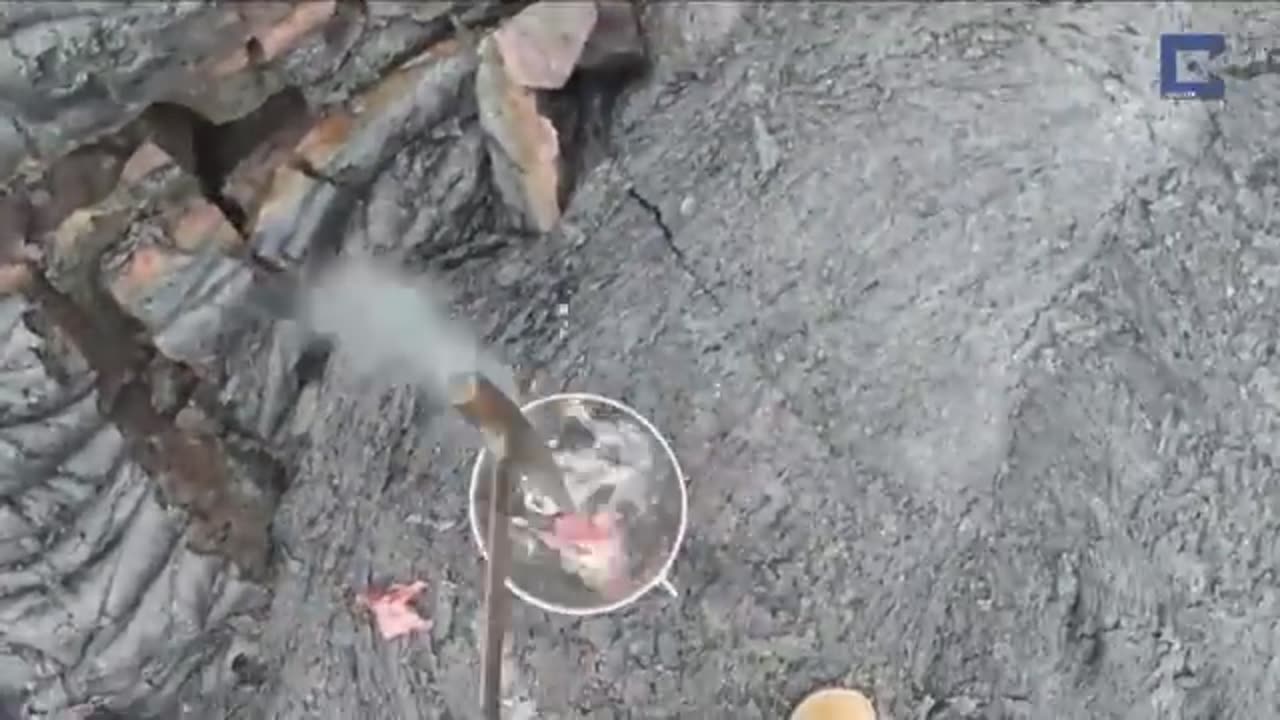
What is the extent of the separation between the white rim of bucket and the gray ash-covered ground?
0.01 metres

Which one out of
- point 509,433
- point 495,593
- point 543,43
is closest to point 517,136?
point 543,43

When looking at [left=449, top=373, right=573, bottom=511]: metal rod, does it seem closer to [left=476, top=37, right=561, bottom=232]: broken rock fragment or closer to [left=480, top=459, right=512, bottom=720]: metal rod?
[left=480, top=459, right=512, bottom=720]: metal rod

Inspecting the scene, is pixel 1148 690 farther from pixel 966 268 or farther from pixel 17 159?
pixel 17 159

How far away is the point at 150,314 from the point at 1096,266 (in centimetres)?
83

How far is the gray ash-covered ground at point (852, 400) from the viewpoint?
1.35m

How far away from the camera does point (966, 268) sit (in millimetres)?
1393

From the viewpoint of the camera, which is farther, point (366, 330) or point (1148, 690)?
point (366, 330)

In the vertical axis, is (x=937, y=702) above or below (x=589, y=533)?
below

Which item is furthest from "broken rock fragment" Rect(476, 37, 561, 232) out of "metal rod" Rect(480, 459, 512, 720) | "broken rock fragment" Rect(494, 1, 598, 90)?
"metal rod" Rect(480, 459, 512, 720)

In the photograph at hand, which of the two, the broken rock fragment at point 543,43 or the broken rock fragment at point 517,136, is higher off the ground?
the broken rock fragment at point 543,43

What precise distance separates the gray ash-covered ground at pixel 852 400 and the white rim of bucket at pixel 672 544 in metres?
0.01

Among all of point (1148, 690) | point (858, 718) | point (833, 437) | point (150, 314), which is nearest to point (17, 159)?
point (150, 314)

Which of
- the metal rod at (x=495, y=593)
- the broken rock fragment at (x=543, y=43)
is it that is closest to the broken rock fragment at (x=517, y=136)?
the broken rock fragment at (x=543, y=43)

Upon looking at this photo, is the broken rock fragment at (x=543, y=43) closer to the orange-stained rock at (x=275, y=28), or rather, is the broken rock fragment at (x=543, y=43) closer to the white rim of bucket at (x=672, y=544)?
the orange-stained rock at (x=275, y=28)
